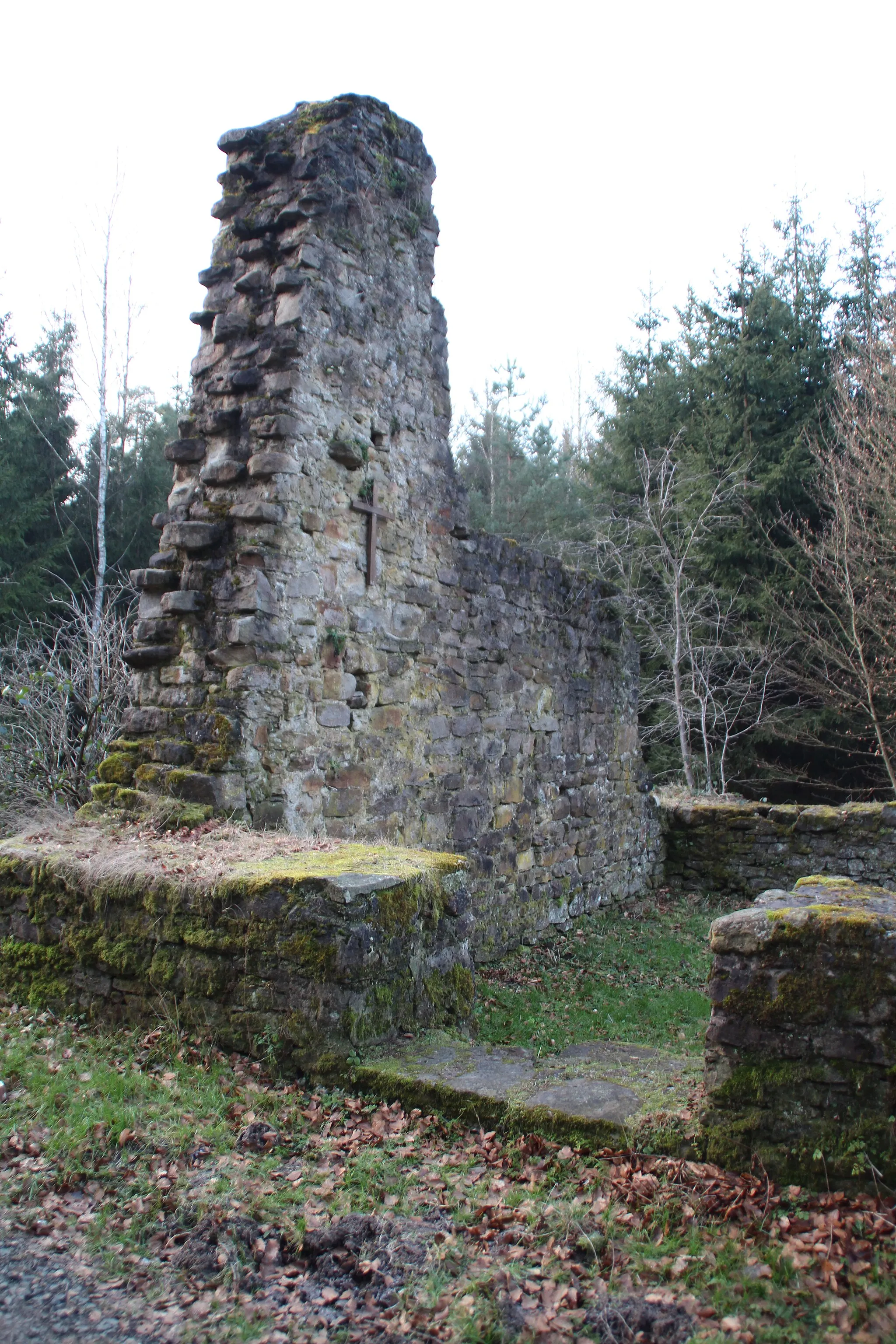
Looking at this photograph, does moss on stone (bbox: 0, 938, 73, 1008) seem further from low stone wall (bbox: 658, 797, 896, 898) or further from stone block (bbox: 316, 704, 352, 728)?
low stone wall (bbox: 658, 797, 896, 898)

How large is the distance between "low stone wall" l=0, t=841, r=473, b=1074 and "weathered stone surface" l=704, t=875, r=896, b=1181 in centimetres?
142

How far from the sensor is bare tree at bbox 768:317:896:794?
48.0 feet

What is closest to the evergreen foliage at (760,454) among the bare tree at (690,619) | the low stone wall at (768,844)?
the bare tree at (690,619)

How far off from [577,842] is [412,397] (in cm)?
488

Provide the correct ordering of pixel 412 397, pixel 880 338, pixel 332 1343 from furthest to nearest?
pixel 880 338, pixel 412 397, pixel 332 1343

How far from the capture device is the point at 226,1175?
9.86 ft

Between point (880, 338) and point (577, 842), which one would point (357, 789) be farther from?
point (880, 338)

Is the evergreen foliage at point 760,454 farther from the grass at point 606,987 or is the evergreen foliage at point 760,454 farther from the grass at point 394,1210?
the grass at point 394,1210

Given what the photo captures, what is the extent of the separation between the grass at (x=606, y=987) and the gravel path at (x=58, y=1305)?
287 centimetres

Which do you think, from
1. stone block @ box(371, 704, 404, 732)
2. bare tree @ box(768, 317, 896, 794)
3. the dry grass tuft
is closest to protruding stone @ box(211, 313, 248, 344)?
stone block @ box(371, 704, 404, 732)

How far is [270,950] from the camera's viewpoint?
382 cm

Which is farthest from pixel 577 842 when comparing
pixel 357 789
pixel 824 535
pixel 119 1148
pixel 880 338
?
pixel 880 338

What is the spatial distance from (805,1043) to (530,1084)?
1089 mm

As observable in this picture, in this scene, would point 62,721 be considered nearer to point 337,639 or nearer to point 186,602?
point 186,602
